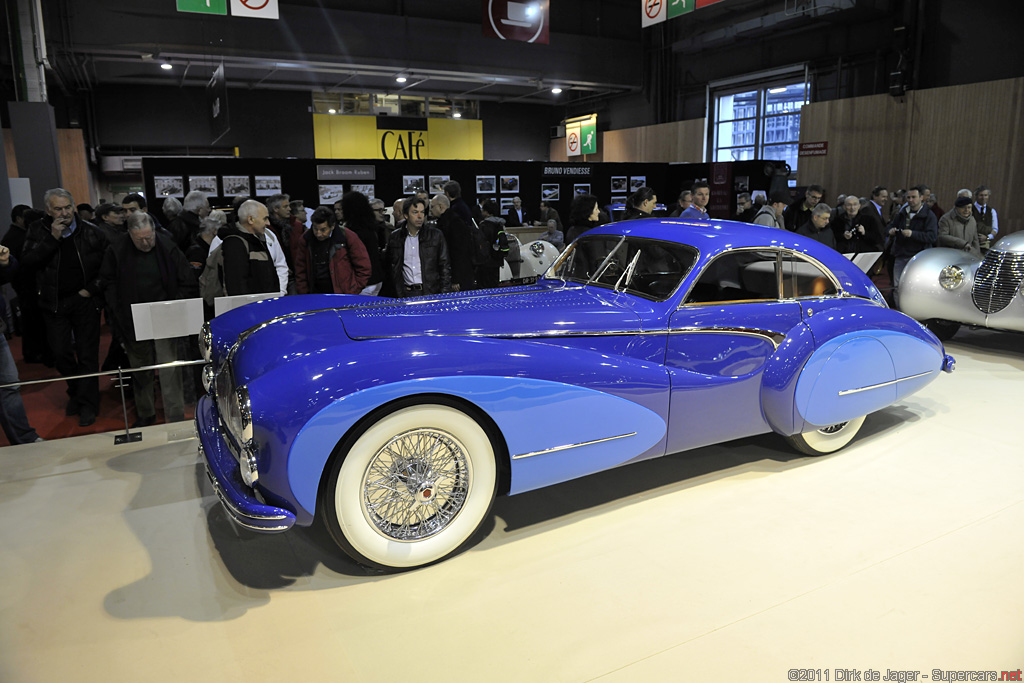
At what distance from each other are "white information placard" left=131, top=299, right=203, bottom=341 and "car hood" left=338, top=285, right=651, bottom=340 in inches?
63.0

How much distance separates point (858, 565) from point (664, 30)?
56.0ft

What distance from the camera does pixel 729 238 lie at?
3561mm

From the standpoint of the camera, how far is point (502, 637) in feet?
7.78

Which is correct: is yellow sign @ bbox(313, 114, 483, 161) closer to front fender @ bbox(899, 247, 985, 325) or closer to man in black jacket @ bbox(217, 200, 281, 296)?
front fender @ bbox(899, 247, 985, 325)

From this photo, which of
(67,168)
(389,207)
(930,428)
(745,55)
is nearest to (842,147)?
(745,55)

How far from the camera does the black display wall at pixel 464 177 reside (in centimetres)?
1112

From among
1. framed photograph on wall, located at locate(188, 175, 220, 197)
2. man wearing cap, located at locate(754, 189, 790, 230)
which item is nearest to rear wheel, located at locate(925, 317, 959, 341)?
man wearing cap, located at locate(754, 189, 790, 230)

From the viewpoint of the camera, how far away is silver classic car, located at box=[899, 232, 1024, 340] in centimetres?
563

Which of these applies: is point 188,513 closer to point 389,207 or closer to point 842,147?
Result: point 389,207

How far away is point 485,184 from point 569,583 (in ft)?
38.5

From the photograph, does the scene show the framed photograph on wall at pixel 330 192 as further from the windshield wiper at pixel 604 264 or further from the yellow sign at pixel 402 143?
the windshield wiper at pixel 604 264

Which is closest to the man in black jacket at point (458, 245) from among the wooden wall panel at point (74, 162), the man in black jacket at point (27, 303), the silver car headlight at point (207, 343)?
the silver car headlight at point (207, 343)

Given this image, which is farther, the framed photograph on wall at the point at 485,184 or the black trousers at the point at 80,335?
the framed photograph on wall at the point at 485,184

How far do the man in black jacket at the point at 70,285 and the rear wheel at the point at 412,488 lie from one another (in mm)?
3201
